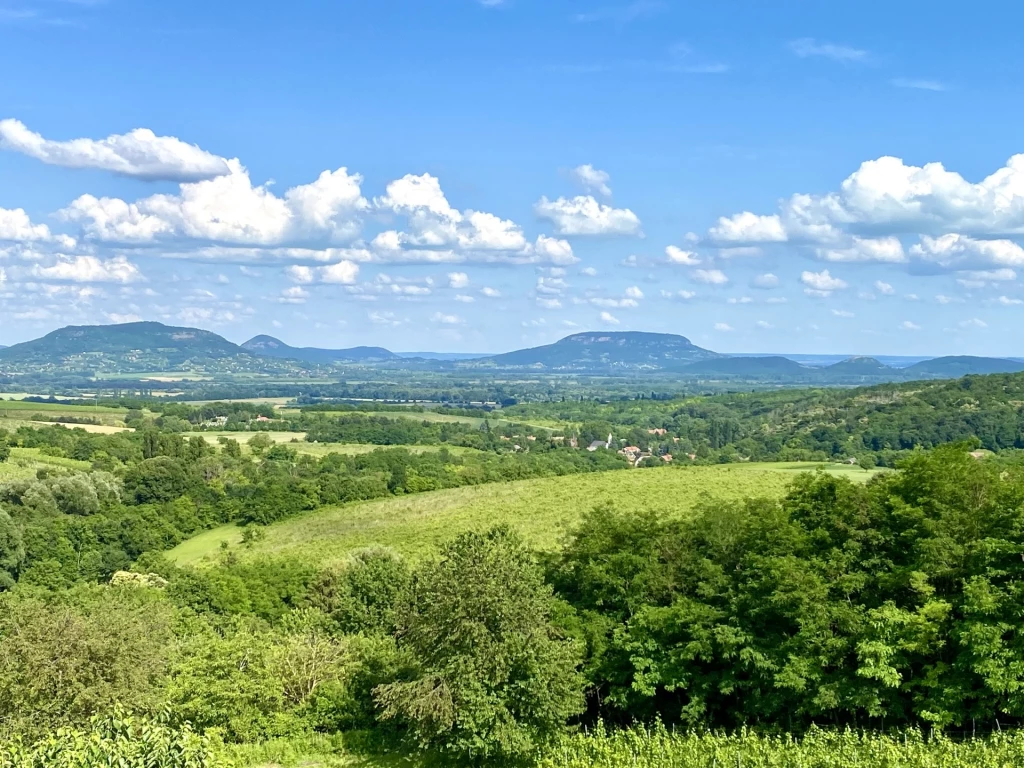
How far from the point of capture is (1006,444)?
11956 cm

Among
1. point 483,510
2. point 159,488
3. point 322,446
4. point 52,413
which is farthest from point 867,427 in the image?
point 52,413

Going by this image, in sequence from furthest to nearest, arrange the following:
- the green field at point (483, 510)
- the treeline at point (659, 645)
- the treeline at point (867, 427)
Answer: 1. the treeline at point (867, 427)
2. the green field at point (483, 510)
3. the treeline at point (659, 645)

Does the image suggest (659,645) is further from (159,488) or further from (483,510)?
(159,488)

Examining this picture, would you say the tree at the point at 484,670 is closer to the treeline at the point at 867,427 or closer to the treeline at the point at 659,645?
the treeline at the point at 659,645

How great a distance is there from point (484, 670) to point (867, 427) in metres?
140

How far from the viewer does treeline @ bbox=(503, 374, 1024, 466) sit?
128 metres

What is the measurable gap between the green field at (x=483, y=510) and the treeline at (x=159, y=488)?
3503mm

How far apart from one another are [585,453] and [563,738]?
11993 cm

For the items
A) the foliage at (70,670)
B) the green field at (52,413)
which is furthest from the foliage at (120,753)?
the green field at (52,413)

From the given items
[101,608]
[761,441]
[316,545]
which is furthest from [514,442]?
[101,608]

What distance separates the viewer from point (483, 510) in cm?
6962

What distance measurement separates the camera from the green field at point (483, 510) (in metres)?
60.7

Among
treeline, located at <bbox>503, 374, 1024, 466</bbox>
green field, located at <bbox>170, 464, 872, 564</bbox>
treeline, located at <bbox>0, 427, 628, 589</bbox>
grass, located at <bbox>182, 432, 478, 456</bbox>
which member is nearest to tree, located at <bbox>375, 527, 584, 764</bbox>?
green field, located at <bbox>170, 464, 872, 564</bbox>

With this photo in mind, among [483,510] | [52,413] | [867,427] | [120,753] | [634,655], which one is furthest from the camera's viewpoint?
[52,413]
